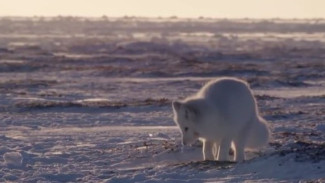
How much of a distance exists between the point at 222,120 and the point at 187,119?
0.45 meters

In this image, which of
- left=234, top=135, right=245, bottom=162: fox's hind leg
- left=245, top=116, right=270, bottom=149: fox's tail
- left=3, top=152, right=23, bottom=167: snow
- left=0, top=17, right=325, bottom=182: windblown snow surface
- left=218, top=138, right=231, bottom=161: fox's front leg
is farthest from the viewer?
left=3, top=152, right=23, bottom=167: snow

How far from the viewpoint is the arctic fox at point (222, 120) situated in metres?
10.9

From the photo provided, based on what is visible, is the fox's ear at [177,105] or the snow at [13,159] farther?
the snow at [13,159]

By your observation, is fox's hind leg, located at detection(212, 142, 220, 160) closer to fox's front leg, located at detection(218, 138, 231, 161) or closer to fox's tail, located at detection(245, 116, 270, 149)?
fox's front leg, located at detection(218, 138, 231, 161)

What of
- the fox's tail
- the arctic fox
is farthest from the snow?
the fox's tail

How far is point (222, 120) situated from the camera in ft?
36.1

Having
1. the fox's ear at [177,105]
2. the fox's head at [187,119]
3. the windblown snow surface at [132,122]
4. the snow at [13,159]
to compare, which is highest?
the fox's ear at [177,105]

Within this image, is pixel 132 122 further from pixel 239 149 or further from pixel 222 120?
pixel 222 120

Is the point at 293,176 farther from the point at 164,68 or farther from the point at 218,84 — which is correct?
the point at 164,68

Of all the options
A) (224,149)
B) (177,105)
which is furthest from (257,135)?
(177,105)

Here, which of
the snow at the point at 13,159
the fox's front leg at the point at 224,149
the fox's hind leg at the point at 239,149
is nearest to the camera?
the fox's front leg at the point at 224,149

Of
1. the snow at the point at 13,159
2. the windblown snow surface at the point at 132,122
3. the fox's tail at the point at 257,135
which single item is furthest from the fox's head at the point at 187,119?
the snow at the point at 13,159

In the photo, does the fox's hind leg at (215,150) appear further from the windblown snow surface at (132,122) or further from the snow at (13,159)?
the snow at (13,159)

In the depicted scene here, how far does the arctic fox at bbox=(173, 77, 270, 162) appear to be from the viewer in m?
10.9
